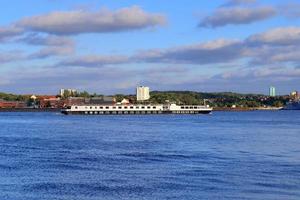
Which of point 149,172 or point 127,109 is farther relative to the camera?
point 127,109

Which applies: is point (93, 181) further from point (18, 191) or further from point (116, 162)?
point (116, 162)

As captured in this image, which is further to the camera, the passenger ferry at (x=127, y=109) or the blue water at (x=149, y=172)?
the passenger ferry at (x=127, y=109)

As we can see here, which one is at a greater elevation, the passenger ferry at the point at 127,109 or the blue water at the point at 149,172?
the passenger ferry at the point at 127,109

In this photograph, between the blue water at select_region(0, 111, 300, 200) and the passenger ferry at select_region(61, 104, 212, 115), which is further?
the passenger ferry at select_region(61, 104, 212, 115)

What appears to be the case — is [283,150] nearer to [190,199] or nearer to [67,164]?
[67,164]

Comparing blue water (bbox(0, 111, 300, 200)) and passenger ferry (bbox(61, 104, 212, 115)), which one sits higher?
passenger ferry (bbox(61, 104, 212, 115))

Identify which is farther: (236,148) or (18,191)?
(236,148)

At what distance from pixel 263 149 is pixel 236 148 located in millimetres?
2456

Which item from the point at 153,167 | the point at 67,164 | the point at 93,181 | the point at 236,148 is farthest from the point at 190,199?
the point at 236,148

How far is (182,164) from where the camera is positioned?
136ft

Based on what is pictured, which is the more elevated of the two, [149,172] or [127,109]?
[127,109]

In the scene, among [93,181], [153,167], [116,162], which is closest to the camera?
[93,181]

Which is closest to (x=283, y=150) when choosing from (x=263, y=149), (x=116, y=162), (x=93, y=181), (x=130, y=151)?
(x=263, y=149)

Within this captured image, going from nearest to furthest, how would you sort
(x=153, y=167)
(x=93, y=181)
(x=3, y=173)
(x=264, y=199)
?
(x=264, y=199)
(x=93, y=181)
(x=3, y=173)
(x=153, y=167)
